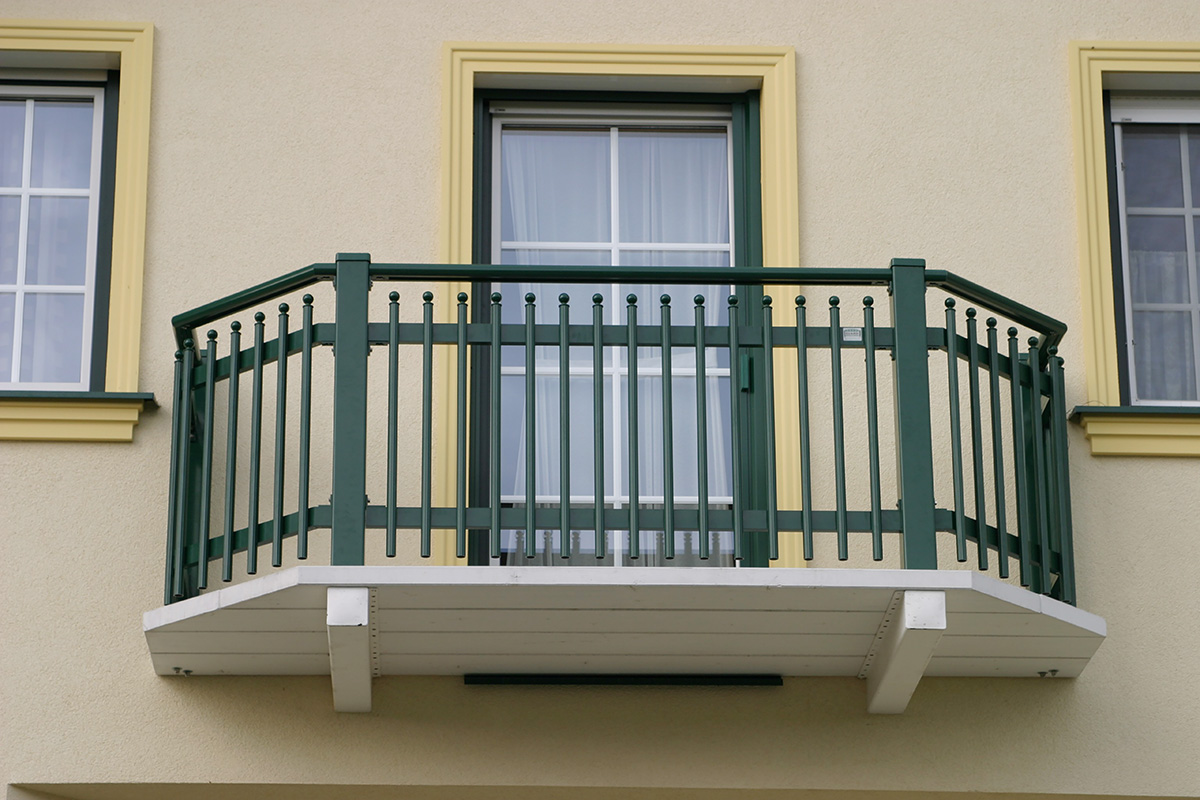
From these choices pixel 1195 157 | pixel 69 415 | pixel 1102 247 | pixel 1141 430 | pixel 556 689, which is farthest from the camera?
pixel 1195 157

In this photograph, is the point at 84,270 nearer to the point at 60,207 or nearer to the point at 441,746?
the point at 60,207

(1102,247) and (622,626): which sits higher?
(1102,247)

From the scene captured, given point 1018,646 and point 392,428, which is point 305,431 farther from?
point 1018,646

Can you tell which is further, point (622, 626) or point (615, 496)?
point (615, 496)

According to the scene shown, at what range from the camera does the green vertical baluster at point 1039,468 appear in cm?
666

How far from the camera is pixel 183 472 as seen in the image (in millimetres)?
6672

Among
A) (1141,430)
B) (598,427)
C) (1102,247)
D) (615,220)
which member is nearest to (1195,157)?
(1102,247)

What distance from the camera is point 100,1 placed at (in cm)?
795

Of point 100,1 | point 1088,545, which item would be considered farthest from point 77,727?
point 1088,545

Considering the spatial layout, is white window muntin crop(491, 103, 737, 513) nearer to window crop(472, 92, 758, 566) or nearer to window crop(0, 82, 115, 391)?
window crop(472, 92, 758, 566)

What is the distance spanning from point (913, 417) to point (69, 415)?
328 cm

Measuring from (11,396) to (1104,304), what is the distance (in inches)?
175

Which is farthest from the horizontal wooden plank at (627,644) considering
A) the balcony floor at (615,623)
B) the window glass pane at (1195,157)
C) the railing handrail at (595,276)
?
the window glass pane at (1195,157)

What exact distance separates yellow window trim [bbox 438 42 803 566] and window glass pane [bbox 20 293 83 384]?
5.32 feet
